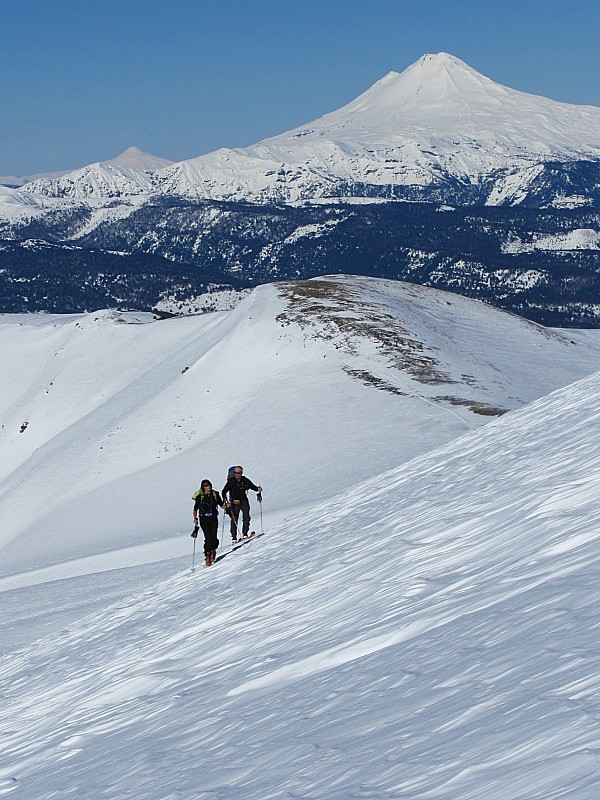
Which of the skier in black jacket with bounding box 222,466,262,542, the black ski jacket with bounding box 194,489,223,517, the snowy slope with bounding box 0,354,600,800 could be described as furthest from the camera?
the skier in black jacket with bounding box 222,466,262,542

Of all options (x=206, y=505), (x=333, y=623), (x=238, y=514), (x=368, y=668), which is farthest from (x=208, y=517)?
(x=368, y=668)

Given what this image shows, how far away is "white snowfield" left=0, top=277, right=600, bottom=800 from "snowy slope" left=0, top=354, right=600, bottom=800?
0.09ft

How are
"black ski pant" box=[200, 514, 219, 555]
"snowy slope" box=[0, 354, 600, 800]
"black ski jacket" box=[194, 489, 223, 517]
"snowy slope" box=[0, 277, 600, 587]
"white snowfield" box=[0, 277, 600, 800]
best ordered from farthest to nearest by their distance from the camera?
1. "snowy slope" box=[0, 277, 600, 587]
2. "black ski jacket" box=[194, 489, 223, 517]
3. "black ski pant" box=[200, 514, 219, 555]
4. "white snowfield" box=[0, 277, 600, 800]
5. "snowy slope" box=[0, 354, 600, 800]

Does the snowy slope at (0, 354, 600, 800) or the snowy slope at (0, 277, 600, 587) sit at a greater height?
the snowy slope at (0, 277, 600, 587)

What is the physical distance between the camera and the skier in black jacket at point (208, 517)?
56.1 feet

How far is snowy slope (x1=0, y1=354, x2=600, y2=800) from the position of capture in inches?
182

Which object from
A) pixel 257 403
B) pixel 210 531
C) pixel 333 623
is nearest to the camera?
pixel 333 623

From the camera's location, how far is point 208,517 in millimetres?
17188

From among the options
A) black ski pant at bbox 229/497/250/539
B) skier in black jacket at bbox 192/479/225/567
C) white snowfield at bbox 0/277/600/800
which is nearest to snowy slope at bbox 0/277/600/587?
white snowfield at bbox 0/277/600/800

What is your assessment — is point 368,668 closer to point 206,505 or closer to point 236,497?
point 206,505

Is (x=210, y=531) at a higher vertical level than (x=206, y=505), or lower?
lower

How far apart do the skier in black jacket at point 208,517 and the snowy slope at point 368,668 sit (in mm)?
2093

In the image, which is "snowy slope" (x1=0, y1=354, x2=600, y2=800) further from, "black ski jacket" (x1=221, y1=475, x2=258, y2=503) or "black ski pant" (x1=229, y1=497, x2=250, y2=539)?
"black ski jacket" (x1=221, y1=475, x2=258, y2=503)

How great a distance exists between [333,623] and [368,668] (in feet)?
6.74
